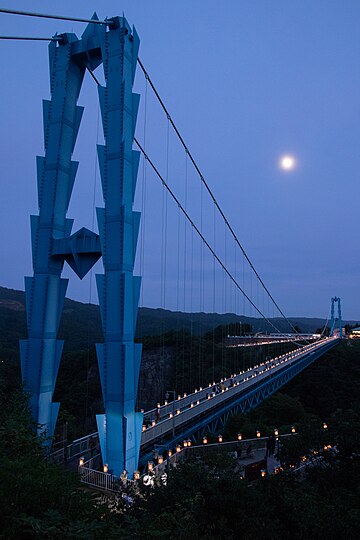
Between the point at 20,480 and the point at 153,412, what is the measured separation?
16.3 meters

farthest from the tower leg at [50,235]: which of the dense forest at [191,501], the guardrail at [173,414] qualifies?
the dense forest at [191,501]

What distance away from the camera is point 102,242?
38.8ft

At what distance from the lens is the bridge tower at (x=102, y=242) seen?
11.3 metres

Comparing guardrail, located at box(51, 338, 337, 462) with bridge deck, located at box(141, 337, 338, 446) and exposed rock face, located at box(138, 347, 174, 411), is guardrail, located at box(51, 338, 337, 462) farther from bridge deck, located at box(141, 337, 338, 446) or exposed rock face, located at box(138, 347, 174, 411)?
exposed rock face, located at box(138, 347, 174, 411)

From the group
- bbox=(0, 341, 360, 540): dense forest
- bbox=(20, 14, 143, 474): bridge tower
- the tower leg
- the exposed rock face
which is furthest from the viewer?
the exposed rock face

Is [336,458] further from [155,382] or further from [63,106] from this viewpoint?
[155,382]

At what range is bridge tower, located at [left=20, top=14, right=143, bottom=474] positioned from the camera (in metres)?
11.3

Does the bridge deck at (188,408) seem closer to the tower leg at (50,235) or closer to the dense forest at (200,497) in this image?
the dense forest at (200,497)

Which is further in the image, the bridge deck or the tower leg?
the bridge deck

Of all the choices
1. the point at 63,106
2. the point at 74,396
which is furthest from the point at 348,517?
the point at 74,396

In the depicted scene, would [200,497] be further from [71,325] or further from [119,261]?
[71,325]

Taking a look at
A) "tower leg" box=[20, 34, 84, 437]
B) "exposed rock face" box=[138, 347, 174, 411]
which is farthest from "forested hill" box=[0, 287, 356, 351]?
"tower leg" box=[20, 34, 84, 437]

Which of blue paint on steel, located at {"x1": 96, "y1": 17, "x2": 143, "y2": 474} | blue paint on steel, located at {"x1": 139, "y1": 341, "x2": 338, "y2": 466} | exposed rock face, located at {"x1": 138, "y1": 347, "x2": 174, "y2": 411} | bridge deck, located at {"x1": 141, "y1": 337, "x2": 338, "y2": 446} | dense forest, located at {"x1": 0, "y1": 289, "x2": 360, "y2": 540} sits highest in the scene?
blue paint on steel, located at {"x1": 96, "y1": 17, "x2": 143, "y2": 474}

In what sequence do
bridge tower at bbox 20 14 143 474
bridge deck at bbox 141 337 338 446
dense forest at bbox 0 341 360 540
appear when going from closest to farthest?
dense forest at bbox 0 341 360 540, bridge tower at bbox 20 14 143 474, bridge deck at bbox 141 337 338 446
